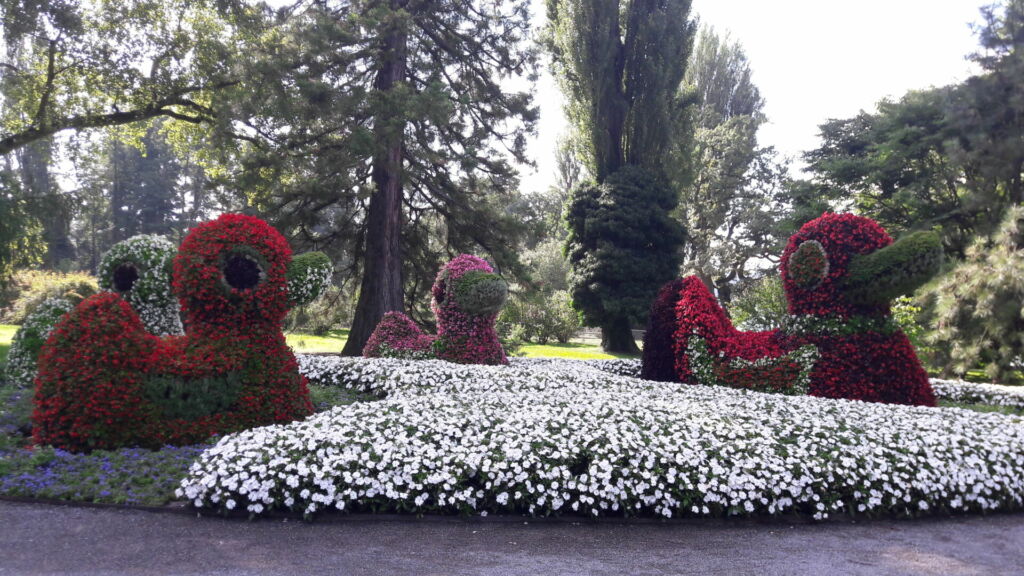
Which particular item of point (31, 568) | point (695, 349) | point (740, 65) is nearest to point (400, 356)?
point (695, 349)

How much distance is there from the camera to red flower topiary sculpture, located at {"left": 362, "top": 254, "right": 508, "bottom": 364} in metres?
8.77

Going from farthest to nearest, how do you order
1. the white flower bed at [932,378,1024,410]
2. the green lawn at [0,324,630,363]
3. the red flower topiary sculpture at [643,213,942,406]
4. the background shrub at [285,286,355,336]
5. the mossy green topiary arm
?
the green lawn at [0,324,630,363] → the background shrub at [285,286,355,336] → the white flower bed at [932,378,1024,410] → the red flower topiary sculpture at [643,213,942,406] → the mossy green topiary arm

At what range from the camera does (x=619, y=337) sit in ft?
66.3

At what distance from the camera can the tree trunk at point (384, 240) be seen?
13.3 metres

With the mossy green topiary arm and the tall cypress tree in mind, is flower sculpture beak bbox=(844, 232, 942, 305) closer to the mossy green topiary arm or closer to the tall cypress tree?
the mossy green topiary arm

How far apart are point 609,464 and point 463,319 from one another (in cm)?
511

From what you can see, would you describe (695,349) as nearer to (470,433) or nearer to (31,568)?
(470,433)

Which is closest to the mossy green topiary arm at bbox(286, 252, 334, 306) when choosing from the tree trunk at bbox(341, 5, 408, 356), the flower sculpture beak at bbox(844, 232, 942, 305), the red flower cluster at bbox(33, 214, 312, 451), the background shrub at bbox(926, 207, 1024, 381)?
the red flower cluster at bbox(33, 214, 312, 451)

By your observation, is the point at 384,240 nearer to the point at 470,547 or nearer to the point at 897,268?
the point at 897,268

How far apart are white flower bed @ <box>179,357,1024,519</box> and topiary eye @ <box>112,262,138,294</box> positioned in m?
4.12

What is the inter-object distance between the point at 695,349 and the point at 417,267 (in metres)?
8.58

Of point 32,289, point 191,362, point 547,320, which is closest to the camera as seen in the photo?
point 191,362

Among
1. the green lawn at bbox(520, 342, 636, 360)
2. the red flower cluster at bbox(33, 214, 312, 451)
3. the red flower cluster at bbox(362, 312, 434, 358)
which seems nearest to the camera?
the red flower cluster at bbox(33, 214, 312, 451)

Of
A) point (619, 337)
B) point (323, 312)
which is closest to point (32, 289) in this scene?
point (323, 312)
